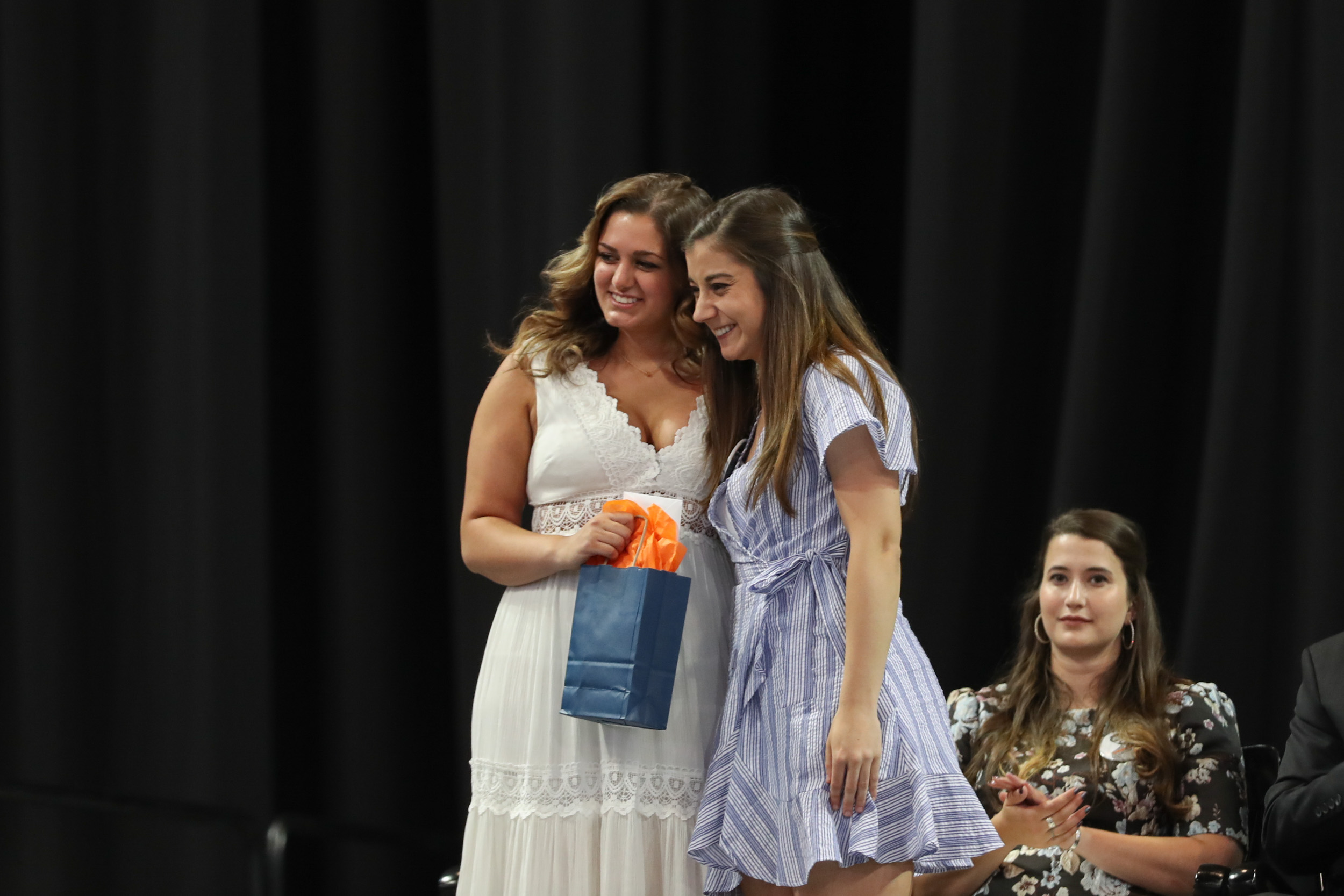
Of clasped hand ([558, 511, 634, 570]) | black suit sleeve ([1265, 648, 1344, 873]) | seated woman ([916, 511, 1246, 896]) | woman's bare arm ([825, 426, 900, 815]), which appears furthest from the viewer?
seated woman ([916, 511, 1246, 896])

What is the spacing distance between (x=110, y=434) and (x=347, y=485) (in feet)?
2.38

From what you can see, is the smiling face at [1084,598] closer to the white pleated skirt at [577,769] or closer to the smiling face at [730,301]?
the white pleated skirt at [577,769]

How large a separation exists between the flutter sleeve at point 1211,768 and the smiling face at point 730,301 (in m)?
1.15

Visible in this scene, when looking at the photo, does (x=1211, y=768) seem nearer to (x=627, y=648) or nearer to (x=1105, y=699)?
(x=1105, y=699)

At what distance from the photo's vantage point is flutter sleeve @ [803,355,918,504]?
2145mm

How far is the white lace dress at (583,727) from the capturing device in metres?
2.40

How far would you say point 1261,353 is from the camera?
3113 mm

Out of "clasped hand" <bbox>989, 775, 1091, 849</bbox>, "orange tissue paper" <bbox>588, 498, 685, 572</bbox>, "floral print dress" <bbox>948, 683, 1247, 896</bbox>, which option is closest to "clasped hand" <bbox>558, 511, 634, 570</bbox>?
"orange tissue paper" <bbox>588, 498, 685, 572</bbox>

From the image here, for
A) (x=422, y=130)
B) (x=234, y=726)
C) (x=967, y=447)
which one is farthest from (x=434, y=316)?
(x=967, y=447)

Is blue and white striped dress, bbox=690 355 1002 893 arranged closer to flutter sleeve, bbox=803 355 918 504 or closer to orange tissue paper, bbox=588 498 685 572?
flutter sleeve, bbox=803 355 918 504

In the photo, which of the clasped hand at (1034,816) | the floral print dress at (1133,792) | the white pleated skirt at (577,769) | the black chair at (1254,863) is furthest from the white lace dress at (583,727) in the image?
the black chair at (1254,863)

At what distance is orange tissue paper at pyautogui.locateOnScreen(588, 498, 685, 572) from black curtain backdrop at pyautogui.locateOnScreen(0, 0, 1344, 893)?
3.93 feet

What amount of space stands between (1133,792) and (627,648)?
43.4 inches

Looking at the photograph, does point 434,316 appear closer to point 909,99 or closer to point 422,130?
point 422,130
